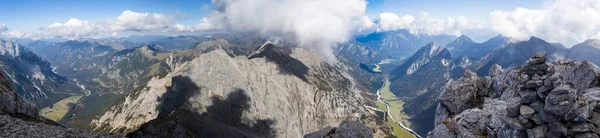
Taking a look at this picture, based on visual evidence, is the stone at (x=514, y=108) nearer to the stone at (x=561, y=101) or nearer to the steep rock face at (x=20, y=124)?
the stone at (x=561, y=101)

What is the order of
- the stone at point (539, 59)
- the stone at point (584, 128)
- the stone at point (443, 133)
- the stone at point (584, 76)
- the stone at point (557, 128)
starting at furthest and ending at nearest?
the stone at point (584, 76) < the stone at point (539, 59) < the stone at point (443, 133) < the stone at point (557, 128) < the stone at point (584, 128)

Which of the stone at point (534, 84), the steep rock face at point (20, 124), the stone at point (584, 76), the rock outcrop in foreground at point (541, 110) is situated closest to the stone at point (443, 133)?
the rock outcrop in foreground at point (541, 110)

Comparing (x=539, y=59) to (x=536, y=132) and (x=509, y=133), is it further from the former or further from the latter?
(x=536, y=132)

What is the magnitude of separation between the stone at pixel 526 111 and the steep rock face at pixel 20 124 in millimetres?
65989

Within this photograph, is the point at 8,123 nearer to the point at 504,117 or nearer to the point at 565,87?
the point at 504,117

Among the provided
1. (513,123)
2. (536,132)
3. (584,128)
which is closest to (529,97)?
(513,123)

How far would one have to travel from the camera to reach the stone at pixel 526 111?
36100 mm

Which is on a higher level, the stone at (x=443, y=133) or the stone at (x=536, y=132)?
the stone at (x=536, y=132)

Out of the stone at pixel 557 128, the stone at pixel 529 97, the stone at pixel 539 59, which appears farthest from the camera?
the stone at pixel 539 59

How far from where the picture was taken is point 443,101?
225 feet

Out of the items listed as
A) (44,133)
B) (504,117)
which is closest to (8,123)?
(44,133)

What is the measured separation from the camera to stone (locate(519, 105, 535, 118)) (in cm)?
3610

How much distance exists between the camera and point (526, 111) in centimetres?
3650

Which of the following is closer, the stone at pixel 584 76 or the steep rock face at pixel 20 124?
the steep rock face at pixel 20 124
